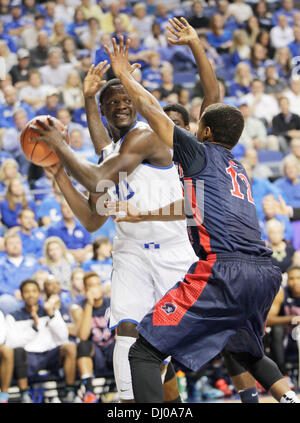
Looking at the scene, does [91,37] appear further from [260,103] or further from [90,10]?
[260,103]

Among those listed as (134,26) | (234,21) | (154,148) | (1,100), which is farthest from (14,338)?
(234,21)

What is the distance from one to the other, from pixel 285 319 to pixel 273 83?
618 cm

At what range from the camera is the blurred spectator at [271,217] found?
24.8ft

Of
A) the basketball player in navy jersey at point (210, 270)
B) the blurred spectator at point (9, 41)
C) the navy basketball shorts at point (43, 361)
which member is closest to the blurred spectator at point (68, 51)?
the blurred spectator at point (9, 41)

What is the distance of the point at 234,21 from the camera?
1288cm

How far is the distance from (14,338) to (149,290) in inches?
98.5

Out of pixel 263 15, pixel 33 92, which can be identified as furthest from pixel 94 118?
pixel 263 15

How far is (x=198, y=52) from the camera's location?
12.8ft

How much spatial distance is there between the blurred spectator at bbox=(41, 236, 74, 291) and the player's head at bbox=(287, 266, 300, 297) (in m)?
2.26

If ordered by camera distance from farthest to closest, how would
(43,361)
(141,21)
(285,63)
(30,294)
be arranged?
1. (141,21)
2. (285,63)
3. (30,294)
4. (43,361)

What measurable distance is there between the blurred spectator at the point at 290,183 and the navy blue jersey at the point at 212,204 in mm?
5320

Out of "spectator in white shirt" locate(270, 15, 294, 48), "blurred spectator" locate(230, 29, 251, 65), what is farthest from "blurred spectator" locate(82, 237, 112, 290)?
"spectator in white shirt" locate(270, 15, 294, 48)

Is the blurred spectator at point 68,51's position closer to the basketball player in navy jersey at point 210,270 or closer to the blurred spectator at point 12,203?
the blurred spectator at point 12,203

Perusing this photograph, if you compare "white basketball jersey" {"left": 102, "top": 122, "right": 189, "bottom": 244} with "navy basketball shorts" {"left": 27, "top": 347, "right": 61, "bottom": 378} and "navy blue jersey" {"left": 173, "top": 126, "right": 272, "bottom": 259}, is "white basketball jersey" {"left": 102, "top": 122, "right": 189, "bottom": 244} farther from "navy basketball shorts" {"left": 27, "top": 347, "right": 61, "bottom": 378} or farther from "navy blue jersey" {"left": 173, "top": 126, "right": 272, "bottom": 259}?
"navy basketball shorts" {"left": 27, "top": 347, "right": 61, "bottom": 378}
